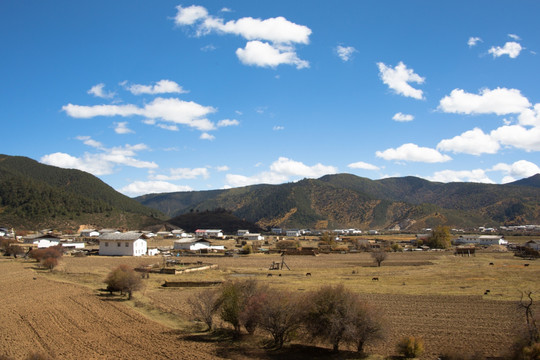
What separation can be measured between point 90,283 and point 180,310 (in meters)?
14.1

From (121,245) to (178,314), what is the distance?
139ft

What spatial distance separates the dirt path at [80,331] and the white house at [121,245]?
107 feet

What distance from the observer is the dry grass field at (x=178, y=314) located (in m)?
17.5

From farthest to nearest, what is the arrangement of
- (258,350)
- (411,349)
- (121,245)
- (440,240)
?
1. (440,240)
2. (121,245)
3. (258,350)
4. (411,349)

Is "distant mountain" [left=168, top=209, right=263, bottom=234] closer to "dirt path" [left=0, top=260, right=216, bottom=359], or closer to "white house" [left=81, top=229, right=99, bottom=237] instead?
"white house" [left=81, top=229, right=99, bottom=237]

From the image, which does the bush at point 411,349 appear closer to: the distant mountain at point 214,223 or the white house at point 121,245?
the white house at point 121,245

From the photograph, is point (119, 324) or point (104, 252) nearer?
point (119, 324)

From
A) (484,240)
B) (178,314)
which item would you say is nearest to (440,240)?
(484,240)

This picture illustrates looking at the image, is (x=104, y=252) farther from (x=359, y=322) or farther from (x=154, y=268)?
(x=359, y=322)

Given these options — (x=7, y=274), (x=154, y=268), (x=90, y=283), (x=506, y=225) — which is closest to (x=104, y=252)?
(x=154, y=268)

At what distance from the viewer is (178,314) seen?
24625mm

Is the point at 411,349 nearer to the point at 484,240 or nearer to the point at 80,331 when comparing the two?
the point at 80,331

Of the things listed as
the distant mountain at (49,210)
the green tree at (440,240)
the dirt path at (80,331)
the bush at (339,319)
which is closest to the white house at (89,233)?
the distant mountain at (49,210)

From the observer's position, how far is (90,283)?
118 feet
